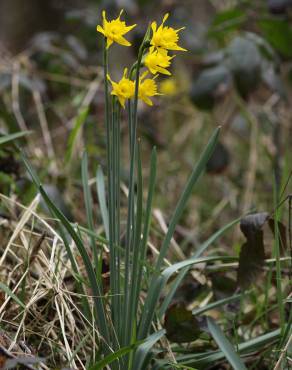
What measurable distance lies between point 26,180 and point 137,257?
631 millimetres

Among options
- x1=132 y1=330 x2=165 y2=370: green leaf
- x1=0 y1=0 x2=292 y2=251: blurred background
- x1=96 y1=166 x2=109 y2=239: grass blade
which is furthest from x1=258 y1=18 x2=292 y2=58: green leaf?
x1=132 y1=330 x2=165 y2=370: green leaf

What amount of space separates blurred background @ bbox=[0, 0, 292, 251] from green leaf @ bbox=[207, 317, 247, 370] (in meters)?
0.52

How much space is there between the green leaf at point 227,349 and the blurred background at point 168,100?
0.52 meters

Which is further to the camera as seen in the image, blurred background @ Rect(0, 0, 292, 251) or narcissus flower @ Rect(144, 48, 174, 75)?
blurred background @ Rect(0, 0, 292, 251)

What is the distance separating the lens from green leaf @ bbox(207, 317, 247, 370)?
0.93m

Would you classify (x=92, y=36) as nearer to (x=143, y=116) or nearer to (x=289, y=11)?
(x=143, y=116)

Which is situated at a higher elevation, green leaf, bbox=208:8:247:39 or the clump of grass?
green leaf, bbox=208:8:247:39

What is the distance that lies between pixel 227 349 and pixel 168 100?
2.14 m

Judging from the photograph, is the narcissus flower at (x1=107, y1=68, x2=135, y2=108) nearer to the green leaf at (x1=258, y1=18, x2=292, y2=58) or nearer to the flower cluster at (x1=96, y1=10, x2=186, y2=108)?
the flower cluster at (x1=96, y1=10, x2=186, y2=108)

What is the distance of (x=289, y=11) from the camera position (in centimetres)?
192

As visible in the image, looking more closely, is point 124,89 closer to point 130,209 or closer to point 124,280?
point 130,209

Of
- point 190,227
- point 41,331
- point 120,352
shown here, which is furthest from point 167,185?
point 120,352

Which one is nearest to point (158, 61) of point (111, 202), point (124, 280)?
point (111, 202)

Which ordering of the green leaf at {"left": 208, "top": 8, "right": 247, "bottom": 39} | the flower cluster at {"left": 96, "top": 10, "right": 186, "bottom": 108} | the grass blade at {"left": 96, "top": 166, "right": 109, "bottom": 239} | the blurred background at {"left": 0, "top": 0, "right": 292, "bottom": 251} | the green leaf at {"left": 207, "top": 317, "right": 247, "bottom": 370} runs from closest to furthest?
the flower cluster at {"left": 96, "top": 10, "right": 186, "bottom": 108} < the green leaf at {"left": 207, "top": 317, "right": 247, "bottom": 370} < the grass blade at {"left": 96, "top": 166, "right": 109, "bottom": 239} < the blurred background at {"left": 0, "top": 0, "right": 292, "bottom": 251} < the green leaf at {"left": 208, "top": 8, "right": 247, "bottom": 39}
